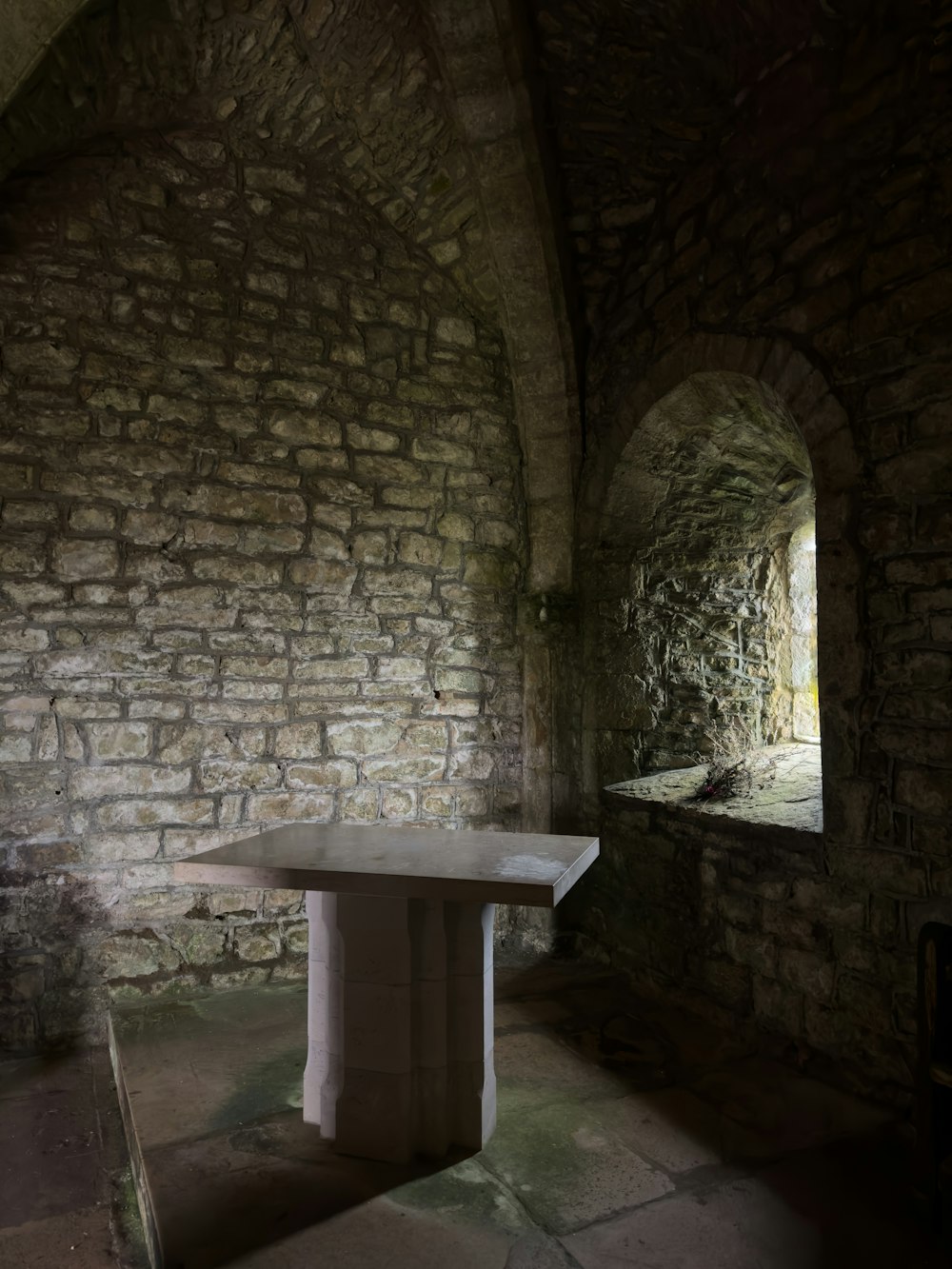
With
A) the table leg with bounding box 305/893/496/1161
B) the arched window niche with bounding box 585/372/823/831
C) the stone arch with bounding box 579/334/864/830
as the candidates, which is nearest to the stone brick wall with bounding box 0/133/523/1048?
the arched window niche with bounding box 585/372/823/831

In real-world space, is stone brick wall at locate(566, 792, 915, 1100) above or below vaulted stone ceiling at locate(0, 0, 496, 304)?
below

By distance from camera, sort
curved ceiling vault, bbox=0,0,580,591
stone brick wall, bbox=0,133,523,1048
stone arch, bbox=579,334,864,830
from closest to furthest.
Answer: stone arch, bbox=579,334,864,830, curved ceiling vault, bbox=0,0,580,591, stone brick wall, bbox=0,133,523,1048

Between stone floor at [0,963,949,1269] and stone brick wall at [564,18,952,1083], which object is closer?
stone floor at [0,963,949,1269]

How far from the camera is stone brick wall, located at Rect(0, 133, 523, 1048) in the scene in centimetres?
376

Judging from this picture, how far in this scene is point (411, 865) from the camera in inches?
99.7

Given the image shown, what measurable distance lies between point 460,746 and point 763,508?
2157 millimetres

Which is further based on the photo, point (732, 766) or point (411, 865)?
point (732, 766)

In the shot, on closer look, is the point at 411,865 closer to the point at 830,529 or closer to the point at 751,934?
the point at 751,934

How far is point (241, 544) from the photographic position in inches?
164

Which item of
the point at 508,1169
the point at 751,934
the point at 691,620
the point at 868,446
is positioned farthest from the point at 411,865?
the point at 691,620

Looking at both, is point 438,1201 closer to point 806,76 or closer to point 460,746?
point 460,746

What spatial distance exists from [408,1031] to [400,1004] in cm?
9

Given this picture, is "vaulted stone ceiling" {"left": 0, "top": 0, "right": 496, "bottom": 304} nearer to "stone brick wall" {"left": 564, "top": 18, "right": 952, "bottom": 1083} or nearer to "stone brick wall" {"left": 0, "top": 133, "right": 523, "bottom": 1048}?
"stone brick wall" {"left": 0, "top": 133, "right": 523, "bottom": 1048}

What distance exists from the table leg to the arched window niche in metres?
2.06
